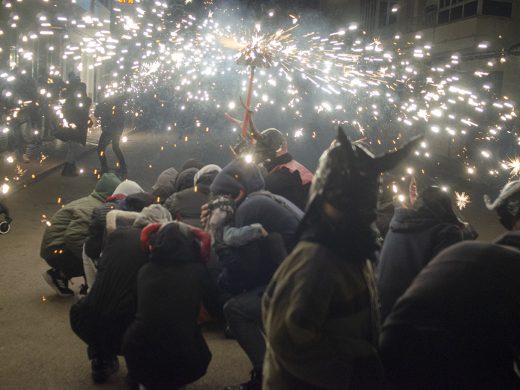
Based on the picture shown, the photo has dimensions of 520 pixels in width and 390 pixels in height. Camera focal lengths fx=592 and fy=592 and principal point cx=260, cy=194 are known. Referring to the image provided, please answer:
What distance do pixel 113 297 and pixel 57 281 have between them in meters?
2.65

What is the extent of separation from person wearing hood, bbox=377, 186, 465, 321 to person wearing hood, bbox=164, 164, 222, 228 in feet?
7.18

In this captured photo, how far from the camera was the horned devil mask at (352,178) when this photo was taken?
2.55m

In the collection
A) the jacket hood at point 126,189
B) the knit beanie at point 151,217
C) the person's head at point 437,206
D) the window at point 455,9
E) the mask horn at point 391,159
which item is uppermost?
the mask horn at point 391,159

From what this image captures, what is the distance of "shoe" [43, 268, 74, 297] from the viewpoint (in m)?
6.46

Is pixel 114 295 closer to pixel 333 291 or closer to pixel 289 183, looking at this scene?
pixel 333 291

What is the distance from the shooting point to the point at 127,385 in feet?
15.1

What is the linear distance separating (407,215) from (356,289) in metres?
1.42

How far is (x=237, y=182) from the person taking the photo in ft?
14.9

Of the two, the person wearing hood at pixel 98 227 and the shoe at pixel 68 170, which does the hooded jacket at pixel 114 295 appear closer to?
the person wearing hood at pixel 98 227

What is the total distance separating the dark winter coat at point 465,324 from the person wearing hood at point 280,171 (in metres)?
3.71

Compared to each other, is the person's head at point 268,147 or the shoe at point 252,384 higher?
the person's head at point 268,147

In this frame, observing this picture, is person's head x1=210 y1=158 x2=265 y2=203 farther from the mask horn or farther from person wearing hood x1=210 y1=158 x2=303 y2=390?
the mask horn

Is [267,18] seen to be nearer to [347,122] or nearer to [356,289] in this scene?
[347,122]

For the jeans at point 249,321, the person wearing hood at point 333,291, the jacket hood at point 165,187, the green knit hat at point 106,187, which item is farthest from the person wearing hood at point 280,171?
the person wearing hood at point 333,291
